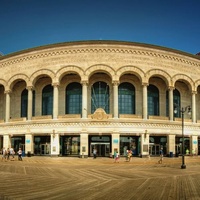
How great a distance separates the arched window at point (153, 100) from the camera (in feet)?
136

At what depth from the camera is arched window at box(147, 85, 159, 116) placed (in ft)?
136

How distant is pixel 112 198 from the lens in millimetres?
11016

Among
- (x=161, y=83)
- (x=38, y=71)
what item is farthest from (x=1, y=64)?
(x=161, y=83)

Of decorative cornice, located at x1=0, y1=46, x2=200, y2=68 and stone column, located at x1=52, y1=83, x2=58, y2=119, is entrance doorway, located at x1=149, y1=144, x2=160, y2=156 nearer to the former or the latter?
decorative cornice, located at x1=0, y1=46, x2=200, y2=68

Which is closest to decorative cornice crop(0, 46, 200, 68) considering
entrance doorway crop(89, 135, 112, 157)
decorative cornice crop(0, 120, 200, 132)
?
decorative cornice crop(0, 120, 200, 132)

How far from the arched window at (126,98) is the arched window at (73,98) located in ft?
21.4

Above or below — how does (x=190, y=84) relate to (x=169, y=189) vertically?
above

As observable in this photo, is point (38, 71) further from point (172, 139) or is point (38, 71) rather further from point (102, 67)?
point (172, 139)

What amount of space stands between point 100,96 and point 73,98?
14.6ft

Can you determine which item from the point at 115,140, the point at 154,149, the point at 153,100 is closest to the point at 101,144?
the point at 115,140

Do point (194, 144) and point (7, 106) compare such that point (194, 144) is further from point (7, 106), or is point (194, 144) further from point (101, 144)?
point (7, 106)

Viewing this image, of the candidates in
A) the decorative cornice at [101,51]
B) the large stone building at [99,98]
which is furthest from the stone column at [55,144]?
the decorative cornice at [101,51]

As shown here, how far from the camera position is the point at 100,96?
132 ft

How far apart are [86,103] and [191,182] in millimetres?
23782
